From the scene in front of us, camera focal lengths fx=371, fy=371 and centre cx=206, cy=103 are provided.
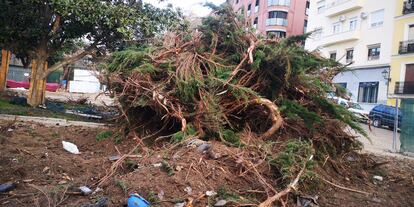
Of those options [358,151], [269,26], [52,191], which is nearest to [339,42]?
[269,26]

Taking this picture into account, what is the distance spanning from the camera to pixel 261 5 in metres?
51.5

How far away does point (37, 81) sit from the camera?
11.5 metres

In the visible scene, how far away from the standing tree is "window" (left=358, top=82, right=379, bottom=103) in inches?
967

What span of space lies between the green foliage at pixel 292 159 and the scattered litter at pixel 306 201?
253 millimetres

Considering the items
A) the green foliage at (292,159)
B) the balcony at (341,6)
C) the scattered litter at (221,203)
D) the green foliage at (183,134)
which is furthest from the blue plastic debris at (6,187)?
the balcony at (341,6)

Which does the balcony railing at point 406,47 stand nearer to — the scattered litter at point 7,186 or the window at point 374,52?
the window at point 374,52

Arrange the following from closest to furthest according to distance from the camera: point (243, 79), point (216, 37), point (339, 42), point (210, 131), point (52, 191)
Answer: point (52, 191)
point (210, 131)
point (243, 79)
point (216, 37)
point (339, 42)

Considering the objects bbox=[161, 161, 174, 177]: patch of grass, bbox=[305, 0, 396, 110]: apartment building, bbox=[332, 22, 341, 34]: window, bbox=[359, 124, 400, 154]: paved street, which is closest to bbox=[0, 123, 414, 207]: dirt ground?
bbox=[161, 161, 174, 177]: patch of grass

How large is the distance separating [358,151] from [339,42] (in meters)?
30.9

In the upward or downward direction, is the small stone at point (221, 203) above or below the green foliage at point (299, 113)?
below

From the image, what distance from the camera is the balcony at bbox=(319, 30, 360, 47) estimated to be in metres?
32.9

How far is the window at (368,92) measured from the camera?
30.4 m

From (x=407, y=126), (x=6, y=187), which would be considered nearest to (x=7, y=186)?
(x=6, y=187)

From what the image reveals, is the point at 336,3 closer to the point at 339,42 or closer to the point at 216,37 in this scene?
the point at 339,42
